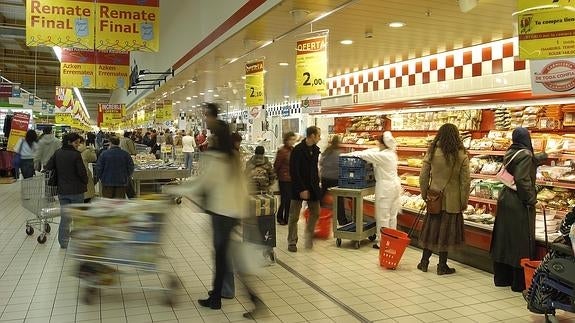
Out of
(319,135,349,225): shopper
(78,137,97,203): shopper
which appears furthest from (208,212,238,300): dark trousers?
(319,135,349,225): shopper

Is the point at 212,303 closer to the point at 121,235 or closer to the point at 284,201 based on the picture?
the point at 121,235

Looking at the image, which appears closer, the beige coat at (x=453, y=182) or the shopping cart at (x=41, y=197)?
the beige coat at (x=453, y=182)

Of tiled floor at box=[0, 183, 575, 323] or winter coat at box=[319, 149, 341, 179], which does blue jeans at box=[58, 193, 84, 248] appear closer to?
tiled floor at box=[0, 183, 575, 323]

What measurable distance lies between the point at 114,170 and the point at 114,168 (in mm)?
34

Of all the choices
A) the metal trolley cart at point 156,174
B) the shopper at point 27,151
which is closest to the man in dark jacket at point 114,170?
the metal trolley cart at point 156,174

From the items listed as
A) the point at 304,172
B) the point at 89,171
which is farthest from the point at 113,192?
the point at 304,172

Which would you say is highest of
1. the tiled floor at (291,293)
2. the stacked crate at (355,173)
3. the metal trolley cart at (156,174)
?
the stacked crate at (355,173)

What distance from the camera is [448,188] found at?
6.09 m

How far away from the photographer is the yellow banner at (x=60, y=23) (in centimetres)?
848

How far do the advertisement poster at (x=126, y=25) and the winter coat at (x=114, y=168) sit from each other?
7.07 feet

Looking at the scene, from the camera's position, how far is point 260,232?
6566mm

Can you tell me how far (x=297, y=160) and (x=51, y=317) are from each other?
12.1ft

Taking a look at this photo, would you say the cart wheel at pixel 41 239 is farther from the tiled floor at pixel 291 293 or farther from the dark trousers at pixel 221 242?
the dark trousers at pixel 221 242

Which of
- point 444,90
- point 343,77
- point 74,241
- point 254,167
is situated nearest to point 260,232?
point 254,167
